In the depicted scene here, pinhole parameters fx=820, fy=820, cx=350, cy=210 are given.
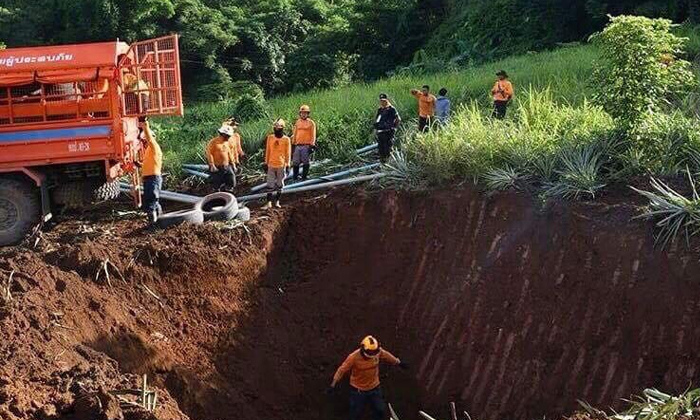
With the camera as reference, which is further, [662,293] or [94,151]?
[94,151]

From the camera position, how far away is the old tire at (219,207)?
1166cm

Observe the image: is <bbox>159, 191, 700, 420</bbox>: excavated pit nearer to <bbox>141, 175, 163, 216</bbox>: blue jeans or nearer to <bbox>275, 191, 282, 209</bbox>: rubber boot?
<bbox>275, 191, 282, 209</bbox>: rubber boot

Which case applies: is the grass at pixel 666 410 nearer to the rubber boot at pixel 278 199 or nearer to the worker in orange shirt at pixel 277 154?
the worker in orange shirt at pixel 277 154

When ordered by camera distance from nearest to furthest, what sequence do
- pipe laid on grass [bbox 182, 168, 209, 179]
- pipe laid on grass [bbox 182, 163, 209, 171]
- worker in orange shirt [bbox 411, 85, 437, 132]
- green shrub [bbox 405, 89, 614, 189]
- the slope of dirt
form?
the slope of dirt
green shrub [bbox 405, 89, 614, 189]
worker in orange shirt [bbox 411, 85, 437, 132]
pipe laid on grass [bbox 182, 168, 209, 179]
pipe laid on grass [bbox 182, 163, 209, 171]

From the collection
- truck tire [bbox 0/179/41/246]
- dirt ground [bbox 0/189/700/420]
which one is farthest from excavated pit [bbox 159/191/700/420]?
truck tire [bbox 0/179/41/246]

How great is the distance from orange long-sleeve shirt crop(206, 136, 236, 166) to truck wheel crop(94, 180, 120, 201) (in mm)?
1543

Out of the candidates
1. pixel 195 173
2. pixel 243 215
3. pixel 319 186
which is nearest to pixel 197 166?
pixel 195 173

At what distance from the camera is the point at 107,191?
12.4 meters

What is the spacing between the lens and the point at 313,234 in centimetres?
1190

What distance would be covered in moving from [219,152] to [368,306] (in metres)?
3.81

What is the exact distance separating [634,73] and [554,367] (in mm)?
3854

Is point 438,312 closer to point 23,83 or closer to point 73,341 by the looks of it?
point 73,341

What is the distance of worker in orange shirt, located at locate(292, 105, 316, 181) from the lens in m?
13.1

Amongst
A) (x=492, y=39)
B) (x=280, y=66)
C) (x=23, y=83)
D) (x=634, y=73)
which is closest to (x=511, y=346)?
(x=634, y=73)
